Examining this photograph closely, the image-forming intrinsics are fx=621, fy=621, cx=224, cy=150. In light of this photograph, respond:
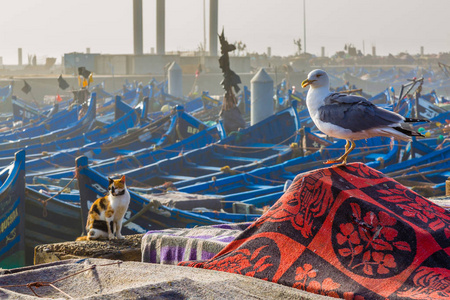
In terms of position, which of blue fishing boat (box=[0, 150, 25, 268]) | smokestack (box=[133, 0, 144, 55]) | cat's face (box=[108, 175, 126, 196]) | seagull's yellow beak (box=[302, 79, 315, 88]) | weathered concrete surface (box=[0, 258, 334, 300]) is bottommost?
blue fishing boat (box=[0, 150, 25, 268])

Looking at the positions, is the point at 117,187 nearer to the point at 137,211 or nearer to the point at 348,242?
the point at 348,242

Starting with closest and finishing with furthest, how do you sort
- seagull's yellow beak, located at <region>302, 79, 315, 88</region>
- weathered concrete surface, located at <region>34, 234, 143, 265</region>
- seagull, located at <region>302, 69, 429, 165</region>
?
seagull, located at <region>302, 69, 429, 165</region>, seagull's yellow beak, located at <region>302, 79, 315, 88</region>, weathered concrete surface, located at <region>34, 234, 143, 265</region>

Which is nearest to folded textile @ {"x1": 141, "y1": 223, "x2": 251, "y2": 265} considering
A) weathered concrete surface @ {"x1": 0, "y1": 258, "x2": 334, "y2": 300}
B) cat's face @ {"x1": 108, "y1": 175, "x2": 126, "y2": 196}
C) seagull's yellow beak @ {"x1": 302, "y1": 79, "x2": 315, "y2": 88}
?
weathered concrete surface @ {"x1": 0, "y1": 258, "x2": 334, "y2": 300}

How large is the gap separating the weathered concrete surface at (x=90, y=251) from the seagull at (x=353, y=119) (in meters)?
2.20

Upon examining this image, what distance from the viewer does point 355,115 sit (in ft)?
12.9

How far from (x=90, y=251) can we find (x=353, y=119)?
2663mm

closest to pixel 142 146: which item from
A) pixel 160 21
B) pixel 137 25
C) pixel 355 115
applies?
pixel 355 115

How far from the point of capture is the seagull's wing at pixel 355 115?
3.86 meters

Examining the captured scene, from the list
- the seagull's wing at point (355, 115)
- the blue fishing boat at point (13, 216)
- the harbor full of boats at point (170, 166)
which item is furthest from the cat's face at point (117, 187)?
the blue fishing boat at point (13, 216)

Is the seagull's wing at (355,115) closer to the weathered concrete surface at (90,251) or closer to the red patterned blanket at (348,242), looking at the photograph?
the red patterned blanket at (348,242)

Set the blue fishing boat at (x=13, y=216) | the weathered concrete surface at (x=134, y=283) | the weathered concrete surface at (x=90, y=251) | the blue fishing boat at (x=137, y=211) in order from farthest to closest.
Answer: the blue fishing boat at (x=137, y=211)
the blue fishing boat at (x=13, y=216)
the weathered concrete surface at (x=90, y=251)
the weathered concrete surface at (x=134, y=283)

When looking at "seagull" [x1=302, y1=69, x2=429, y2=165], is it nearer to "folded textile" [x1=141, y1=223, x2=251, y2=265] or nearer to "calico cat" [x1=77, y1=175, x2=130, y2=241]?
"folded textile" [x1=141, y1=223, x2=251, y2=265]

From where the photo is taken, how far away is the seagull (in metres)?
3.84

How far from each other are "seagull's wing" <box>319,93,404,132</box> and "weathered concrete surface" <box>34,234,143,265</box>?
2.28 m
